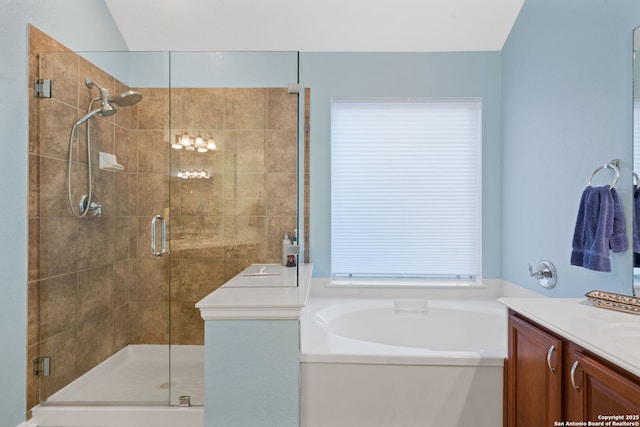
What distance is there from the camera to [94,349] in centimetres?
199

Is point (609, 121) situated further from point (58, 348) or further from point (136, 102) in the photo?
point (58, 348)

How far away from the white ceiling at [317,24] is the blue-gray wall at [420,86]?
9 centimetres

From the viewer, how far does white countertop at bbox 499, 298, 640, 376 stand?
95 centimetres

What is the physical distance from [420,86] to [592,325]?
2.01 meters

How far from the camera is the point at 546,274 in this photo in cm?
206

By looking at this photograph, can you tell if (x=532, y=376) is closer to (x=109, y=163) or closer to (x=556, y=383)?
(x=556, y=383)

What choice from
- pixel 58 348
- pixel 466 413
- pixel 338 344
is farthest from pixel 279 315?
pixel 58 348

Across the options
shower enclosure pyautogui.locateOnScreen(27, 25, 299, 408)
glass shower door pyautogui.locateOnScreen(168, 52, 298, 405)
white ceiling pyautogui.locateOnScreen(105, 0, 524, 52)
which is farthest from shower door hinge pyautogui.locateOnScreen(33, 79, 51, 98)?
white ceiling pyautogui.locateOnScreen(105, 0, 524, 52)

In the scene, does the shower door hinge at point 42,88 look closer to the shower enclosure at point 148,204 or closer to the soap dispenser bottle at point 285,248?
the shower enclosure at point 148,204

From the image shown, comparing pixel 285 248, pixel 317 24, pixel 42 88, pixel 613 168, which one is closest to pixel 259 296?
pixel 285 248

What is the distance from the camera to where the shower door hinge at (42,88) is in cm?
186

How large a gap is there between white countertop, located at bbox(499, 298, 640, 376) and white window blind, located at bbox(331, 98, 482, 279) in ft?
4.06

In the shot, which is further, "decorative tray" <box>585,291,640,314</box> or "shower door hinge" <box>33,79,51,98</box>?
"shower door hinge" <box>33,79,51,98</box>

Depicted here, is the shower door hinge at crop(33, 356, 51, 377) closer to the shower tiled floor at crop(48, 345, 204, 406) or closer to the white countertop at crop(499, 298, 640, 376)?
the shower tiled floor at crop(48, 345, 204, 406)
